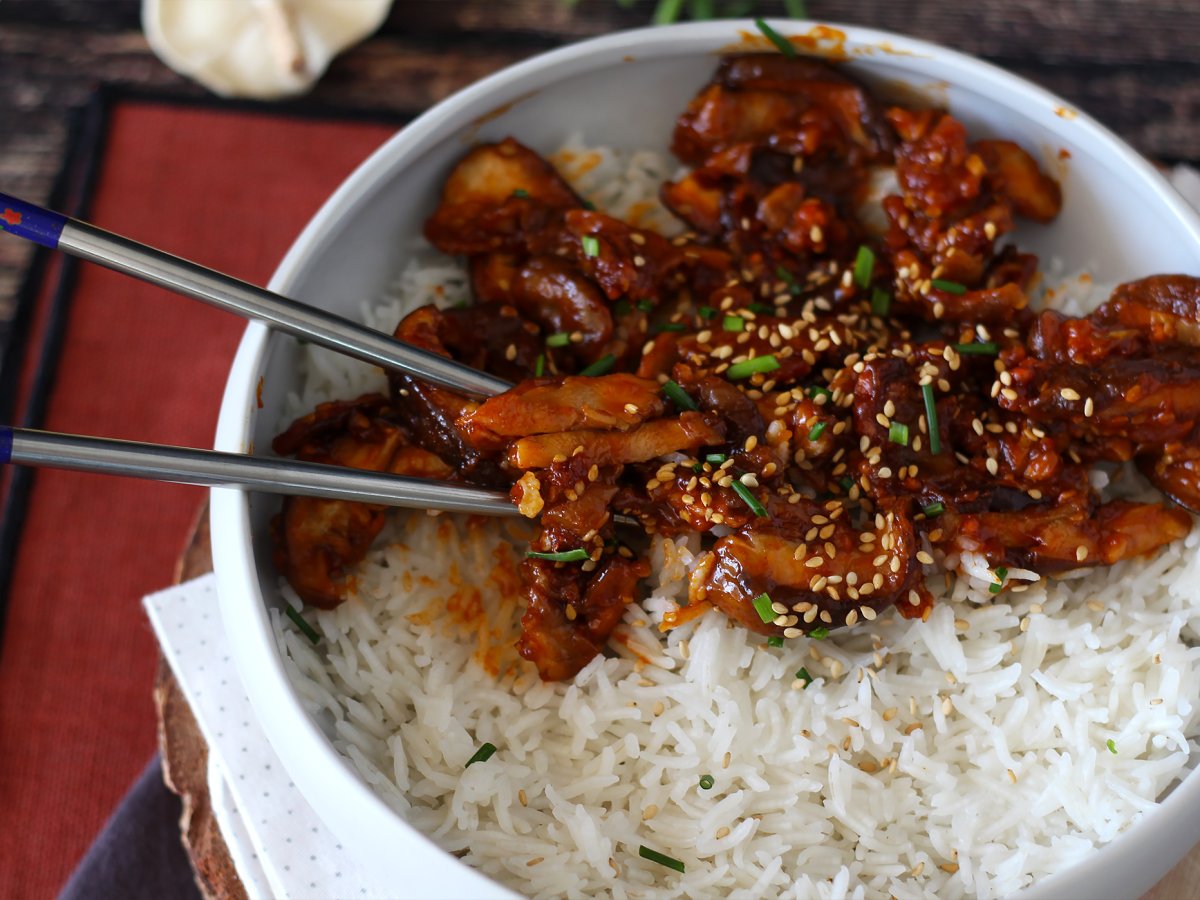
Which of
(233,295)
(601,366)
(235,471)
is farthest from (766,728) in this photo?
(233,295)

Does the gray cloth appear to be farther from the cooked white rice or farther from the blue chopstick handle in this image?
the blue chopstick handle

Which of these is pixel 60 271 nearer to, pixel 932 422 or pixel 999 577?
pixel 932 422

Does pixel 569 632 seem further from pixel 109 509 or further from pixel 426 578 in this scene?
pixel 109 509

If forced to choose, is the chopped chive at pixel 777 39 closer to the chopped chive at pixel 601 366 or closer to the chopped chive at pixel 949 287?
the chopped chive at pixel 949 287

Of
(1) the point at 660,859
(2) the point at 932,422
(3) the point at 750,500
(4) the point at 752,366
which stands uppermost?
(4) the point at 752,366

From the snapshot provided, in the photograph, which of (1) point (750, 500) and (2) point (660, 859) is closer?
(2) point (660, 859)

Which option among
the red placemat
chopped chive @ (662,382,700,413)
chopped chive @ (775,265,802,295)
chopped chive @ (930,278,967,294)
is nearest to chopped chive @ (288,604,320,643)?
chopped chive @ (662,382,700,413)

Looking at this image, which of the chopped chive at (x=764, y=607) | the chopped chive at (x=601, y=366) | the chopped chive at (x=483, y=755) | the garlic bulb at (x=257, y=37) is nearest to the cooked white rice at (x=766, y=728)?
the chopped chive at (x=483, y=755)

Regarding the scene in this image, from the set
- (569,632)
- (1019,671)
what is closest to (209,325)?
(569,632)
